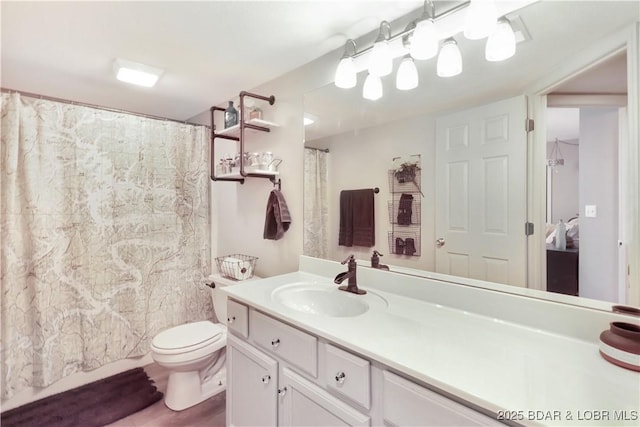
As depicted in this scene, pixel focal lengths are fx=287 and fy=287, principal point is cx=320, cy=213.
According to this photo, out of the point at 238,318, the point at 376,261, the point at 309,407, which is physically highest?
the point at 376,261

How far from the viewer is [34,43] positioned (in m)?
Answer: 1.60

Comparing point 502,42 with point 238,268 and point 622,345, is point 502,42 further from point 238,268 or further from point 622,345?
point 238,268

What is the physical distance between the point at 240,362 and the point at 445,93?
1.58 meters

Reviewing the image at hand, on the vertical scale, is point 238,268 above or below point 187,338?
above

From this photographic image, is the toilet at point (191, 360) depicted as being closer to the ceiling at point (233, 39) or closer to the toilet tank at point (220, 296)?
the toilet tank at point (220, 296)

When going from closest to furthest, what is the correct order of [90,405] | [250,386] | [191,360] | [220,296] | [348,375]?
[348,375]
[250,386]
[191,360]
[90,405]
[220,296]

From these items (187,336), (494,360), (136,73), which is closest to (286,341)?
(494,360)

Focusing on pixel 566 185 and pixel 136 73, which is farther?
pixel 136 73

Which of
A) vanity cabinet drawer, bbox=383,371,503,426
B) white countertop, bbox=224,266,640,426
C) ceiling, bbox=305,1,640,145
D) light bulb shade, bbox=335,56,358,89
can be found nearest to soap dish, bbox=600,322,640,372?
→ white countertop, bbox=224,266,640,426

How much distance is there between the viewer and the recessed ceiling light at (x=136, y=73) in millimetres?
1821

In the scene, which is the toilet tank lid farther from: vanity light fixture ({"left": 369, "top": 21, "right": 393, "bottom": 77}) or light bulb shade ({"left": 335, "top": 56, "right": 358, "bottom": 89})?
vanity light fixture ({"left": 369, "top": 21, "right": 393, "bottom": 77})

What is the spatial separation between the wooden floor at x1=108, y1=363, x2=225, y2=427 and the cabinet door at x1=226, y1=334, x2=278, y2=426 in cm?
36

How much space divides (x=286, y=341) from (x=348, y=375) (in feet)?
1.04

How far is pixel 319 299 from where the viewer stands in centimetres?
150
